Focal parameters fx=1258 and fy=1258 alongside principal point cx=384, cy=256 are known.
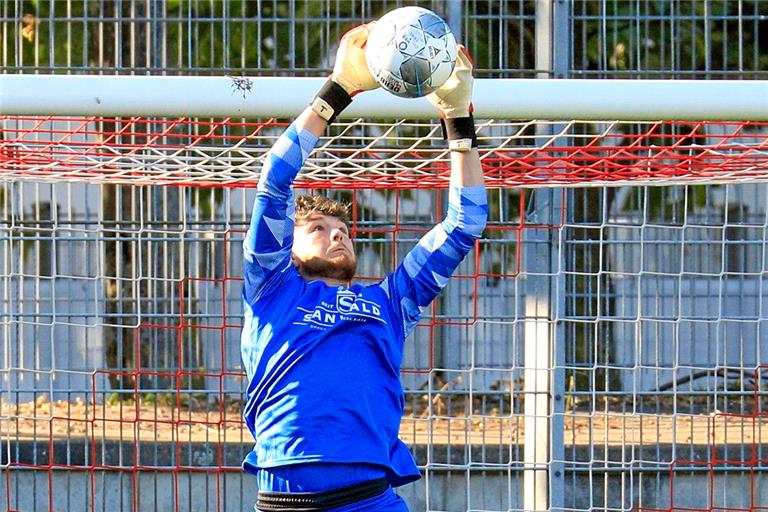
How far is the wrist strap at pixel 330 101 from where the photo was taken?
3.00 meters

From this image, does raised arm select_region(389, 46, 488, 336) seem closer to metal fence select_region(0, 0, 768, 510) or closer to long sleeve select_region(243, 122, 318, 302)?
long sleeve select_region(243, 122, 318, 302)

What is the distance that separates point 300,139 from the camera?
9.96 ft

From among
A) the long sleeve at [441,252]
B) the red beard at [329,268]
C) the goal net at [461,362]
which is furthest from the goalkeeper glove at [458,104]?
the goal net at [461,362]

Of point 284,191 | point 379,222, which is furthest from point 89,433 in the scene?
point 284,191

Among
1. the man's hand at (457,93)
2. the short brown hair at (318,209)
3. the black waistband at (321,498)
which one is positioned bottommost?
the black waistband at (321,498)

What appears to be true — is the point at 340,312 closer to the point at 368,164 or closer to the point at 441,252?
the point at 441,252

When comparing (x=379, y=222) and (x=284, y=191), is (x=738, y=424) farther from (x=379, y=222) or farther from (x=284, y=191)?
(x=284, y=191)

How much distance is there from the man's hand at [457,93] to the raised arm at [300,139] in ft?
0.56

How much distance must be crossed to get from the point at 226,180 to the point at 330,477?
7.09 ft

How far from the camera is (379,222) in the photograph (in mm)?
5879

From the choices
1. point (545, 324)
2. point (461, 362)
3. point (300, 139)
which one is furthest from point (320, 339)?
point (461, 362)

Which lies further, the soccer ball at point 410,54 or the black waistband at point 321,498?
the black waistband at point 321,498

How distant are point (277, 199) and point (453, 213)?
491 mm

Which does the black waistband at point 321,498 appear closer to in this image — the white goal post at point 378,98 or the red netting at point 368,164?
the white goal post at point 378,98
